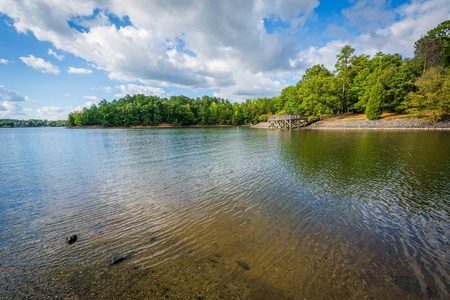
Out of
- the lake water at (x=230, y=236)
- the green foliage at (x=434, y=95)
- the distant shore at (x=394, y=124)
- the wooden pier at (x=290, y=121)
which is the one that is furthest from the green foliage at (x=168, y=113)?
the lake water at (x=230, y=236)

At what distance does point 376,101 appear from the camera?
4472 centimetres

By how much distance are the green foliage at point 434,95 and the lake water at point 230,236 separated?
39.8 meters

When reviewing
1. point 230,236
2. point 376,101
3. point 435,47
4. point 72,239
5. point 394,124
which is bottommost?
point 230,236

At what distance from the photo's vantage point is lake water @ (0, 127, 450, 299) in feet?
12.4

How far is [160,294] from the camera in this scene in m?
3.58

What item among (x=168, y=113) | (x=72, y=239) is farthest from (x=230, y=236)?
(x=168, y=113)

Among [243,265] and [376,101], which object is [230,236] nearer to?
[243,265]

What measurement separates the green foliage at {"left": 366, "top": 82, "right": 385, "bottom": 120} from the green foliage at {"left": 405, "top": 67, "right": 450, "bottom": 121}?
6097 mm

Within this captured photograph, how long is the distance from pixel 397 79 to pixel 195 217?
6412 centimetres

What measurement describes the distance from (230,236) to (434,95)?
5328 cm

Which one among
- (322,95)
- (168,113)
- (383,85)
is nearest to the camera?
(383,85)

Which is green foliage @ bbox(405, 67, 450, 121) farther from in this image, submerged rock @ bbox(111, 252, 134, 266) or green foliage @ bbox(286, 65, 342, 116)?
submerged rock @ bbox(111, 252, 134, 266)

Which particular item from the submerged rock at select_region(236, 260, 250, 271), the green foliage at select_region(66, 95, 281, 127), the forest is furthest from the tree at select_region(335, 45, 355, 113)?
the submerged rock at select_region(236, 260, 250, 271)

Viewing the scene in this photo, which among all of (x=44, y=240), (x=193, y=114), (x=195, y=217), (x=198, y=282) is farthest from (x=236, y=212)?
(x=193, y=114)
